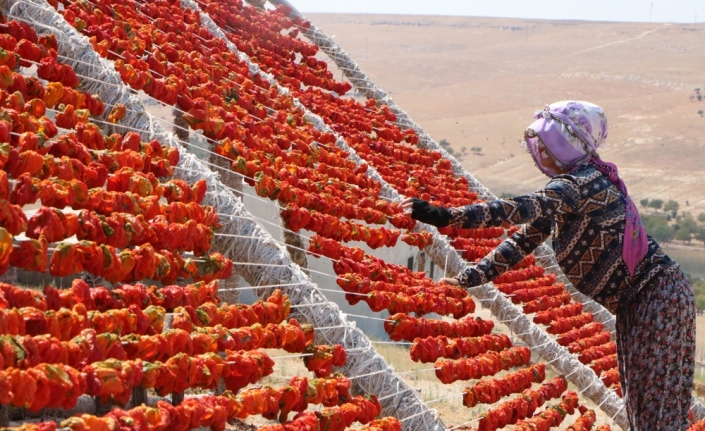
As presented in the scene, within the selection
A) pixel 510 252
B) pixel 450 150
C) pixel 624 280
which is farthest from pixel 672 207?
pixel 624 280

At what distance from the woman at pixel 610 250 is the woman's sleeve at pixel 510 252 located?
266 millimetres

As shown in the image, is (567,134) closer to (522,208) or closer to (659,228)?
(522,208)

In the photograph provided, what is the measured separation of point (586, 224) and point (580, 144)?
1.11ft

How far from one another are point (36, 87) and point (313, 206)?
1669mm

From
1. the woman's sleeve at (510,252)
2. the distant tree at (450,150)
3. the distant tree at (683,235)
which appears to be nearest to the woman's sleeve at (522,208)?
the woman's sleeve at (510,252)

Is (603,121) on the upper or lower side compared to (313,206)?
upper

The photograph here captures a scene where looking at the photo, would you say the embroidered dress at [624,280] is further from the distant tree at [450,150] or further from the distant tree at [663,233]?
the distant tree at [450,150]

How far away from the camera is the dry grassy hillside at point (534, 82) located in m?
47.0

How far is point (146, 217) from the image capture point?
11.8 ft

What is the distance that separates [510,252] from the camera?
4219 mm

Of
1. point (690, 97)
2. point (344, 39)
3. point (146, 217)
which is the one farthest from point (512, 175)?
point (344, 39)

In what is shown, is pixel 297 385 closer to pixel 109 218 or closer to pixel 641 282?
pixel 109 218

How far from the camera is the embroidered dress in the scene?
366 centimetres

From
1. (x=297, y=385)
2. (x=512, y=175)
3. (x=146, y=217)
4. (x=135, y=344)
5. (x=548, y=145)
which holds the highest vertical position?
(x=548, y=145)
